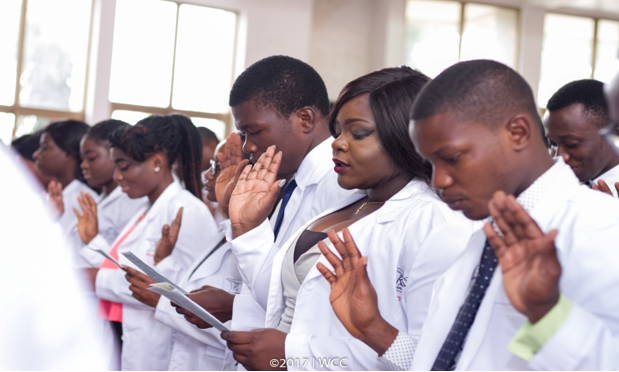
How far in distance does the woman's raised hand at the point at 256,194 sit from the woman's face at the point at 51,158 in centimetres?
291

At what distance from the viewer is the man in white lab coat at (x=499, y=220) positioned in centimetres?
105

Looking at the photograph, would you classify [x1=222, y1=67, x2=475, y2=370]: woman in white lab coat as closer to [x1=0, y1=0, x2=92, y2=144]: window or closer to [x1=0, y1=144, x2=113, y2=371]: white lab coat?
[x1=0, y1=144, x2=113, y2=371]: white lab coat

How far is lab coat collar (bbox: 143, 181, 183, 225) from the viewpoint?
3086mm

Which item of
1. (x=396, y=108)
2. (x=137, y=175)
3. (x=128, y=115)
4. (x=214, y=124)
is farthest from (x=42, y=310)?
(x=214, y=124)

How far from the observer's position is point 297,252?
1.82 m

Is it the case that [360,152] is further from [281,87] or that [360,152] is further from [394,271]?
[281,87]

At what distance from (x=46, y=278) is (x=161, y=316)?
1324mm

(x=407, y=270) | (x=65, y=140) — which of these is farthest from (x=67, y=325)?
(x=407, y=270)

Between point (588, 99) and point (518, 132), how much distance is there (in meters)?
1.26

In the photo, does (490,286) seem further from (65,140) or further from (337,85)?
(337,85)

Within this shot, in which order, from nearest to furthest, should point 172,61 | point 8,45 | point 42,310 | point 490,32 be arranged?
point 42,310 < point 8,45 < point 172,61 < point 490,32

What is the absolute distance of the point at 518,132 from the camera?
3.95 ft

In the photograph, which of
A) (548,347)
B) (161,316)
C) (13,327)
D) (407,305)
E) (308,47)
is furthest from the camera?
(308,47)

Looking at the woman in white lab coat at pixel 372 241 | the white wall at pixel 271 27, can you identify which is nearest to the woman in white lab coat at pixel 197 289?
the woman in white lab coat at pixel 372 241
